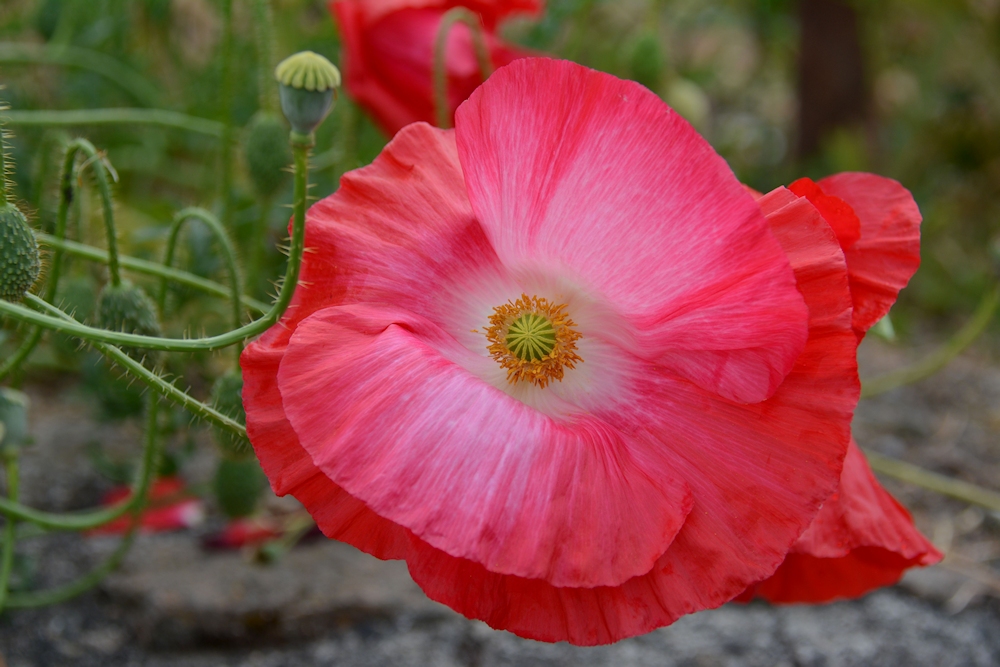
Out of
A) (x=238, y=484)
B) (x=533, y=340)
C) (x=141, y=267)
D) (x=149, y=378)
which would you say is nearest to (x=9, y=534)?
(x=238, y=484)

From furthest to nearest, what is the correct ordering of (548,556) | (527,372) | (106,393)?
(106,393), (527,372), (548,556)

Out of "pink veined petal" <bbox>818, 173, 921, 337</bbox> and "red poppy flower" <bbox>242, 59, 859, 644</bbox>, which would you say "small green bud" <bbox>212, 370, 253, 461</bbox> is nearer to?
"red poppy flower" <bbox>242, 59, 859, 644</bbox>

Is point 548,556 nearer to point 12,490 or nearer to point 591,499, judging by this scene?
point 591,499

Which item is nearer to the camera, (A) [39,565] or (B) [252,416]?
(B) [252,416]

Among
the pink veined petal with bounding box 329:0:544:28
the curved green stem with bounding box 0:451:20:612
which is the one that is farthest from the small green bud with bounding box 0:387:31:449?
the pink veined petal with bounding box 329:0:544:28

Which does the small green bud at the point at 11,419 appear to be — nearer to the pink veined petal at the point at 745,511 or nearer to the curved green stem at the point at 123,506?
the curved green stem at the point at 123,506

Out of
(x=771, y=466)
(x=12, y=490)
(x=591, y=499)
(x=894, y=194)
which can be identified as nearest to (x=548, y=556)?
(x=591, y=499)

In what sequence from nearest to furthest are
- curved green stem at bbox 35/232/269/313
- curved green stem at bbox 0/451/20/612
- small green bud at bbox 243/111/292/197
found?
curved green stem at bbox 35/232/269/313 → curved green stem at bbox 0/451/20/612 → small green bud at bbox 243/111/292/197
